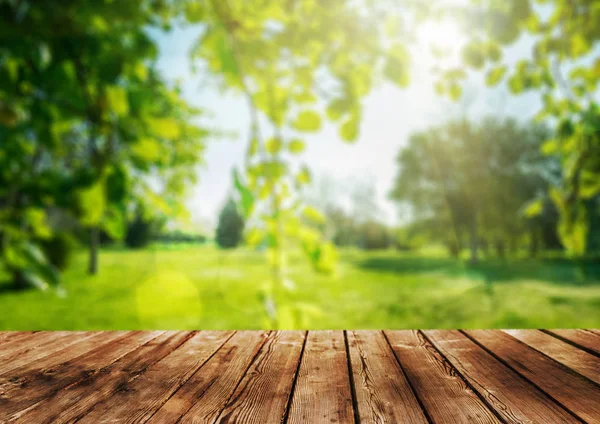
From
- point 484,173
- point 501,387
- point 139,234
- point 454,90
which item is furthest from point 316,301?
point 139,234

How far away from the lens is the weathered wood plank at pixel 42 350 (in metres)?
1.74

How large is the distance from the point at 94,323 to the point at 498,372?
30.3 ft

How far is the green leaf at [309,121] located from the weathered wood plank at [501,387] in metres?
1.05

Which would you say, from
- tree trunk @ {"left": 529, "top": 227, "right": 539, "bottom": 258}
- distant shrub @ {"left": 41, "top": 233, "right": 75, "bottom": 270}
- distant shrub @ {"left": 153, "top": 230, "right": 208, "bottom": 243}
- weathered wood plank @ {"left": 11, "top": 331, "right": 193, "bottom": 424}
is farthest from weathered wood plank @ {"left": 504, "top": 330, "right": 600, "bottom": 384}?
tree trunk @ {"left": 529, "top": 227, "right": 539, "bottom": 258}

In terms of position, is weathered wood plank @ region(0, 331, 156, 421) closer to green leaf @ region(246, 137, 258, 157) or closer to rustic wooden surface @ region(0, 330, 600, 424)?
rustic wooden surface @ region(0, 330, 600, 424)

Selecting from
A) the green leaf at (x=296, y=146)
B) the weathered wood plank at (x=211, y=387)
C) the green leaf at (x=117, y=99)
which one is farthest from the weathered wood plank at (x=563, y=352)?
the green leaf at (x=117, y=99)

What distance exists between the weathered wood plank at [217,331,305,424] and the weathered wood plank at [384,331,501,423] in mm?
409

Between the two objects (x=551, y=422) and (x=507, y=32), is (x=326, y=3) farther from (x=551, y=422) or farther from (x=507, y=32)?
(x=551, y=422)

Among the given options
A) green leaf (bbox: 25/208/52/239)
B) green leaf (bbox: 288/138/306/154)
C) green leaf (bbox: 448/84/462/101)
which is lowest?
green leaf (bbox: 25/208/52/239)

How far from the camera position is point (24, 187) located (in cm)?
190

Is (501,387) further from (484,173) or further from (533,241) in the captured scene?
(533,241)

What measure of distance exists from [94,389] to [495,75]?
296 centimetres

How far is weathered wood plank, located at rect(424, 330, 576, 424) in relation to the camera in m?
1.22

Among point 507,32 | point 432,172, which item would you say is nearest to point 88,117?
point 507,32
